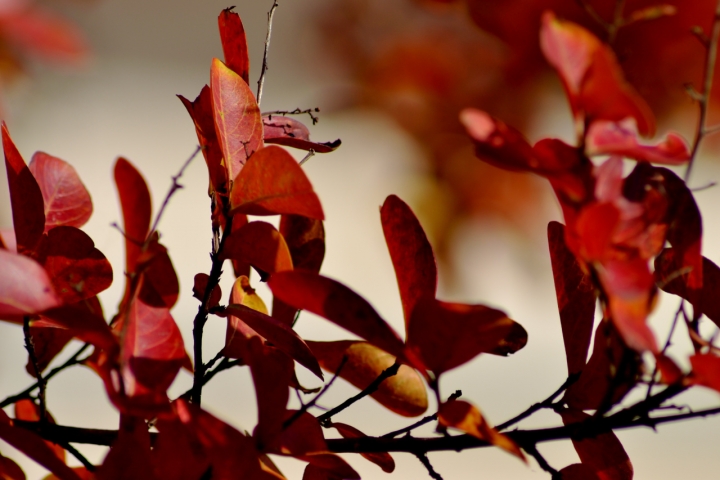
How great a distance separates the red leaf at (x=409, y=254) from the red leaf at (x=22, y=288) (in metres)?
0.15

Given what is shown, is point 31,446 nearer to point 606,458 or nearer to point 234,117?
point 234,117

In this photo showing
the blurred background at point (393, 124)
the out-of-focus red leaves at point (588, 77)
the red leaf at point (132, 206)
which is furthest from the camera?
the blurred background at point (393, 124)

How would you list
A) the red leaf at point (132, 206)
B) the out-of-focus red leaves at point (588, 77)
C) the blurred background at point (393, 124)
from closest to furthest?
the out-of-focus red leaves at point (588, 77), the red leaf at point (132, 206), the blurred background at point (393, 124)

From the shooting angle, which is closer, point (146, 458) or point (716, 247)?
point (146, 458)

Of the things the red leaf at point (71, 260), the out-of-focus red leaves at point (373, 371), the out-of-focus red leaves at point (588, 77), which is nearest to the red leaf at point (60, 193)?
the red leaf at point (71, 260)

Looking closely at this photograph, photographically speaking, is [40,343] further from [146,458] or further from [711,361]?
[711,361]

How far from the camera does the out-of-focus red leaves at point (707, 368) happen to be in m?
0.25

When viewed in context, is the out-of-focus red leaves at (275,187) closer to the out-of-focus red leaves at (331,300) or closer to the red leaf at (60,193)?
the out-of-focus red leaves at (331,300)

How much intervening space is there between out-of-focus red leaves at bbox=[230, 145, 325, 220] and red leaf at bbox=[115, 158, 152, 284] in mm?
58

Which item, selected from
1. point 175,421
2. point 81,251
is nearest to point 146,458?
point 175,421

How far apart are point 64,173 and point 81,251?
0.08m

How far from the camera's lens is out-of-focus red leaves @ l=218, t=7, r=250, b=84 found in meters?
0.33

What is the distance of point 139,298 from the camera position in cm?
30

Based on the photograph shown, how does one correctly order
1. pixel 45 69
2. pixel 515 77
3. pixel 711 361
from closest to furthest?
1. pixel 711 361
2. pixel 515 77
3. pixel 45 69
